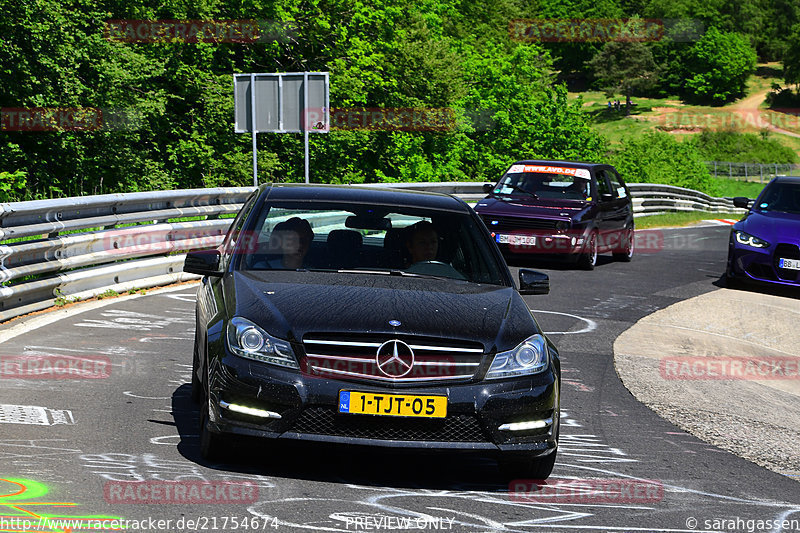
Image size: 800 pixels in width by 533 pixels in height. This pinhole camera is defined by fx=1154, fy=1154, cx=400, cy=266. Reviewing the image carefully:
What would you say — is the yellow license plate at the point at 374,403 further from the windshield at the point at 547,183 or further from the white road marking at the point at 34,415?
the windshield at the point at 547,183

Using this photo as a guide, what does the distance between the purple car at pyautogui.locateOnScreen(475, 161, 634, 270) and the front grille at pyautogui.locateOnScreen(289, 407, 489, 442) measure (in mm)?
12873

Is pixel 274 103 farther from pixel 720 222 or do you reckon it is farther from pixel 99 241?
pixel 720 222

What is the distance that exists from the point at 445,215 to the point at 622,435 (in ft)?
5.70

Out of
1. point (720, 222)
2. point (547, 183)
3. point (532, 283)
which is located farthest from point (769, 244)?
point (720, 222)

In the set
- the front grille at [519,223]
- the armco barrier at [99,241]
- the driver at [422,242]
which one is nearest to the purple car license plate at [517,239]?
the front grille at [519,223]

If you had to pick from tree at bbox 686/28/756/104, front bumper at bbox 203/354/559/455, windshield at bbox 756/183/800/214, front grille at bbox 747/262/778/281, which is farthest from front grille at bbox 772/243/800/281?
tree at bbox 686/28/756/104

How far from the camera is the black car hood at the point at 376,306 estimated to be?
5418 millimetres

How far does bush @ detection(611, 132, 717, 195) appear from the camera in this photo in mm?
72688

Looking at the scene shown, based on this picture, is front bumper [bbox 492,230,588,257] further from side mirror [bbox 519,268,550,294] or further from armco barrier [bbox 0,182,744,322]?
side mirror [bbox 519,268,550,294]

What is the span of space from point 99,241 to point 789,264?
9374mm

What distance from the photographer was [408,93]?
52.3 metres

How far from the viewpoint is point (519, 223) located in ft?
59.8

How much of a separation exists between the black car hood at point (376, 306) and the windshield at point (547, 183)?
12944mm

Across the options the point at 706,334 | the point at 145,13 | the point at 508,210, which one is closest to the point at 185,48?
the point at 145,13
